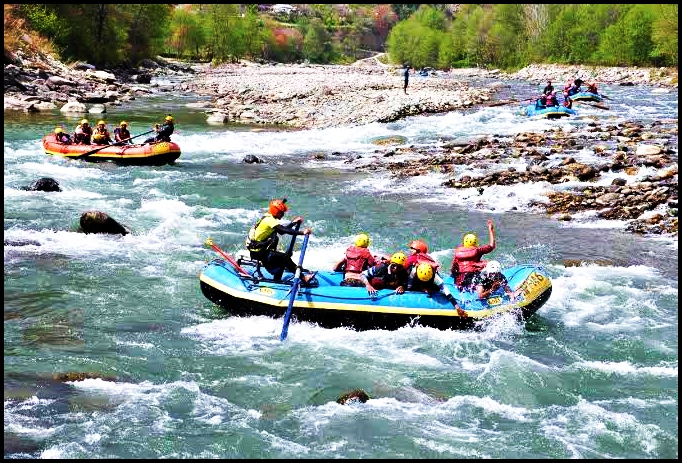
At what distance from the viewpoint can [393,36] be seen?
4601 inches

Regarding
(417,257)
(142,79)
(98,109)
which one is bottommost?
(142,79)

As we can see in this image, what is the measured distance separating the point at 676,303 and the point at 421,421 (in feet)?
18.5

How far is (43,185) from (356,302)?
10997 millimetres

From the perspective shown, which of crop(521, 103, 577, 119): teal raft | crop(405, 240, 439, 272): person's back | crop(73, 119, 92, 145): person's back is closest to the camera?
crop(405, 240, 439, 272): person's back

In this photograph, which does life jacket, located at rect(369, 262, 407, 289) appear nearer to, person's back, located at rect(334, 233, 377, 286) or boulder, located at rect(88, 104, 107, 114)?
Answer: person's back, located at rect(334, 233, 377, 286)

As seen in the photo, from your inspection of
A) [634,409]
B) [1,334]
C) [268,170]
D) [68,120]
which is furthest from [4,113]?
[634,409]

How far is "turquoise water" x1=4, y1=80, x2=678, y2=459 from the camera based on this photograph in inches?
310

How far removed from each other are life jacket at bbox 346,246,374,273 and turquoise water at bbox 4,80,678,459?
99cm

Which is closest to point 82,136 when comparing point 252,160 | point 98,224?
point 252,160

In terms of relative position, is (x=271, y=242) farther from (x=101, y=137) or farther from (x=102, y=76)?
(x=102, y=76)

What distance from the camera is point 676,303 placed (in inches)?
465

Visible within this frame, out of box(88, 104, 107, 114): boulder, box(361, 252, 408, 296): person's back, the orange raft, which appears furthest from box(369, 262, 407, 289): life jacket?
box(88, 104, 107, 114): boulder

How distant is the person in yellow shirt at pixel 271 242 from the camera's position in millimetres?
11016

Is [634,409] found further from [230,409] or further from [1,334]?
[1,334]
